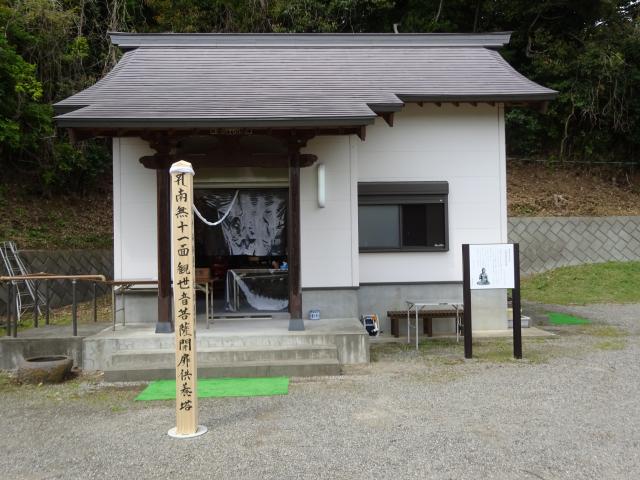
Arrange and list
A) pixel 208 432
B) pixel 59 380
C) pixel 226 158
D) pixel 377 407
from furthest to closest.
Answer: pixel 226 158, pixel 59 380, pixel 377 407, pixel 208 432

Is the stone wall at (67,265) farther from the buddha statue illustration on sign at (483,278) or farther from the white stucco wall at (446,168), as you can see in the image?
the buddha statue illustration on sign at (483,278)

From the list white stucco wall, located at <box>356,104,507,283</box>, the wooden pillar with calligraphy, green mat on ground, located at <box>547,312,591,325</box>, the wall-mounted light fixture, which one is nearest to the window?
white stucco wall, located at <box>356,104,507,283</box>

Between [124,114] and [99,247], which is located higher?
[124,114]

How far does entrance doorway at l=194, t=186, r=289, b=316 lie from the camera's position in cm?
965

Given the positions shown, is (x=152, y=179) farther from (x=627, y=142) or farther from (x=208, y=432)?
(x=627, y=142)

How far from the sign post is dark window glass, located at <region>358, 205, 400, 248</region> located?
96.7 inches

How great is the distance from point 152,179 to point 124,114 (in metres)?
1.82

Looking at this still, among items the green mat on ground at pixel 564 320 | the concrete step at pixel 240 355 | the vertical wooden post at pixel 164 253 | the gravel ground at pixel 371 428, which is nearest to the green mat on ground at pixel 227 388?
the gravel ground at pixel 371 428

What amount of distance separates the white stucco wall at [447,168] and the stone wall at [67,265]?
7525mm

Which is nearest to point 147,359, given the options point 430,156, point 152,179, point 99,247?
point 152,179

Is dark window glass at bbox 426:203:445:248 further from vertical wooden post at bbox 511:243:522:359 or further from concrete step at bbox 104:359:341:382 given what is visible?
concrete step at bbox 104:359:341:382

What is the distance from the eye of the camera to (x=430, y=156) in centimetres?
993

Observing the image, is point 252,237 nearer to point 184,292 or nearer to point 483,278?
point 483,278

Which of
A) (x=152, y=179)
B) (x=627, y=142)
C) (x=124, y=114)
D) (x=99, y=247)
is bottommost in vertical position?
(x=99, y=247)
